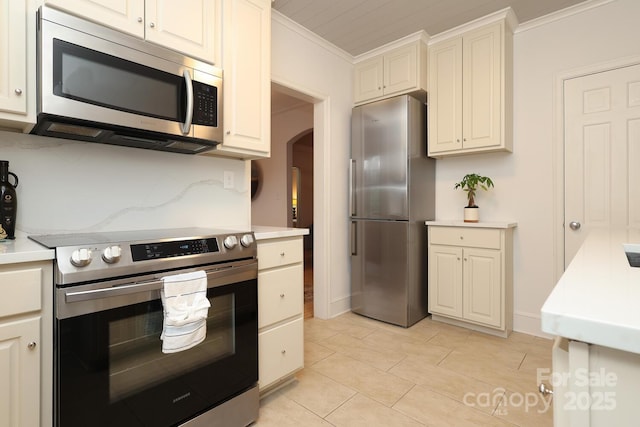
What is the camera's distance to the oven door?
1.10m

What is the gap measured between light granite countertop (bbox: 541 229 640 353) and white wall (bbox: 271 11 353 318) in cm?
250

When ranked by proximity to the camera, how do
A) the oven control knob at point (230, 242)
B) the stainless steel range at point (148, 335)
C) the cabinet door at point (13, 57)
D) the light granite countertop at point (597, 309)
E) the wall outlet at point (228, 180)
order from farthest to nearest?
the wall outlet at point (228, 180), the oven control knob at point (230, 242), the cabinet door at point (13, 57), the stainless steel range at point (148, 335), the light granite countertop at point (597, 309)

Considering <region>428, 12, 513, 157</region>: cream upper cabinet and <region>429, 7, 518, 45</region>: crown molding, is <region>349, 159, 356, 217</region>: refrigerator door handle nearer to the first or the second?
<region>428, 12, 513, 157</region>: cream upper cabinet

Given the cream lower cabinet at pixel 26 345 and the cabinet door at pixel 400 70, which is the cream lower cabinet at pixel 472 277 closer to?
the cabinet door at pixel 400 70

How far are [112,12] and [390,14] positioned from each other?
204 cm

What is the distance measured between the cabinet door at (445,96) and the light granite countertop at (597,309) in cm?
230

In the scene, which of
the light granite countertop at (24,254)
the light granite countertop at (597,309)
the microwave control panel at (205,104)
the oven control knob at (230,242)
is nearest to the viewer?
the light granite countertop at (597,309)

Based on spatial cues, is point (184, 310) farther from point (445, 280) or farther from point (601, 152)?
point (601, 152)

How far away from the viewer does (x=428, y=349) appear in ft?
8.19

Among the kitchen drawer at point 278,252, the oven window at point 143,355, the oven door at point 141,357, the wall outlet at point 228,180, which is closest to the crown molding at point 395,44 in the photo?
the wall outlet at point 228,180

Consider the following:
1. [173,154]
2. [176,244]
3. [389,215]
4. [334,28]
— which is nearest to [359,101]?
[334,28]

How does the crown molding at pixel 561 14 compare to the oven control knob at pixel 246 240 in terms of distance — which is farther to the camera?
the crown molding at pixel 561 14

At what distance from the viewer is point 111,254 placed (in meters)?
1.16

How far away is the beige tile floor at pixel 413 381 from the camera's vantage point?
1.70 meters
